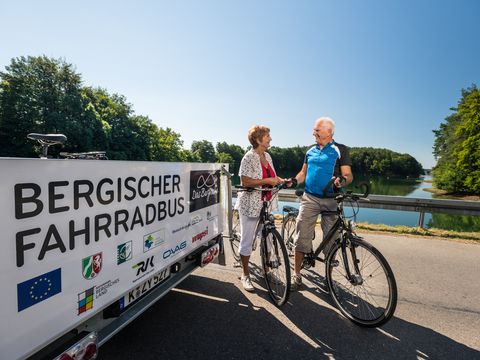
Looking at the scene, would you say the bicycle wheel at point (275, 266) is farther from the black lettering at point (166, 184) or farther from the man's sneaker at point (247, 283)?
the black lettering at point (166, 184)

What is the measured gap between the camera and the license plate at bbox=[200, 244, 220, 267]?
10.2ft

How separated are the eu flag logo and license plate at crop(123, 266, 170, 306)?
2.27ft

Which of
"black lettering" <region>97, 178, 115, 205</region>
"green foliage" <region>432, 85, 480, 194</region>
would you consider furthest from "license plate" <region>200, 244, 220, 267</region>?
"green foliage" <region>432, 85, 480, 194</region>

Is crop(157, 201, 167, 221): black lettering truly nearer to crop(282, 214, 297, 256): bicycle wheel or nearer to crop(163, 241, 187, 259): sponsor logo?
crop(163, 241, 187, 259): sponsor logo

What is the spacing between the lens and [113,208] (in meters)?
1.82

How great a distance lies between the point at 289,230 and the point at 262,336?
7.16 feet

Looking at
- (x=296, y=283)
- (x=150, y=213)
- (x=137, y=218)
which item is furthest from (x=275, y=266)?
(x=137, y=218)

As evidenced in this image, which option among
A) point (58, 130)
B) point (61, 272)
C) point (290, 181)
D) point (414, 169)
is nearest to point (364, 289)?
point (290, 181)

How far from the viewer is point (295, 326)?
9.20 feet

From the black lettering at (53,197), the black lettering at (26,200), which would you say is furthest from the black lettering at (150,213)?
the black lettering at (26,200)

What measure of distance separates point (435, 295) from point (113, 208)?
396 cm

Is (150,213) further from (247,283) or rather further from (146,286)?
(247,283)

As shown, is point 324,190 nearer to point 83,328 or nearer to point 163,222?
point 163,222

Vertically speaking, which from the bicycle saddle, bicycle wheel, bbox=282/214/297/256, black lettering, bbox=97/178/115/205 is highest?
the bicycle saddle
